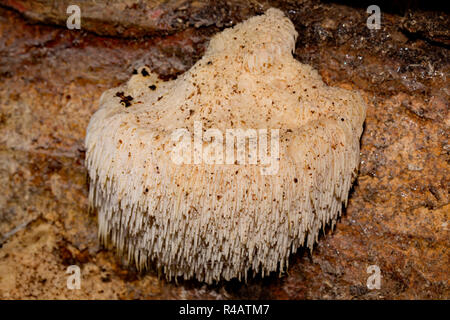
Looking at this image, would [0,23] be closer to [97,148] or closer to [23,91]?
[23,91]

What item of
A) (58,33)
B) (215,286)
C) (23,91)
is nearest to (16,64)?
(23,91)

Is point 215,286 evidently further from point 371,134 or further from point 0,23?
point 0,23

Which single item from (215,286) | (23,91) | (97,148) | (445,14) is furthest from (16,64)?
(445,14)
